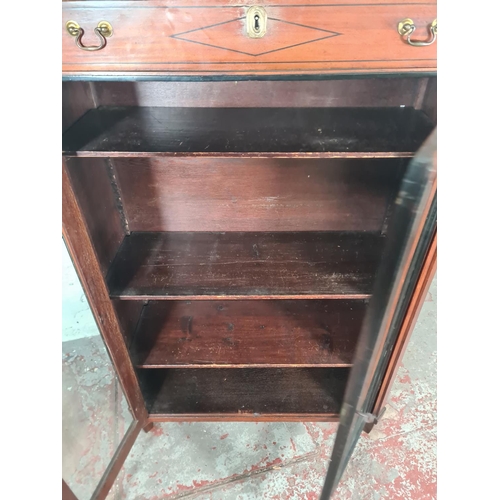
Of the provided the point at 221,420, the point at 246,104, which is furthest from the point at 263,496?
the point at 246,104

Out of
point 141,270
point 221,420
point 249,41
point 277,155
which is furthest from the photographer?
point 221,420

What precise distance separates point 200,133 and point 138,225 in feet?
1.61

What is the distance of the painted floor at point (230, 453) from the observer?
1.31m

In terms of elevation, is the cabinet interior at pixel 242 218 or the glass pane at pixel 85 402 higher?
the cabinet interior at pixel 242 218

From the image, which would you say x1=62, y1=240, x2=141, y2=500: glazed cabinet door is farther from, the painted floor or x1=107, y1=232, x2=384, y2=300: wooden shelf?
x1=107, y1=232, x2=384, y2=300: wooden shelf

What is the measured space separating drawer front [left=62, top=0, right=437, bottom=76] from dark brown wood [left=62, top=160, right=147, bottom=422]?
0.27m

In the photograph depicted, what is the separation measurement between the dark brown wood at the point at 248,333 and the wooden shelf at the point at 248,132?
70cm

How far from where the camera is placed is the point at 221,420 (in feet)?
4.66

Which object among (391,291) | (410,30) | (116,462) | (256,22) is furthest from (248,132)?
(116,462)

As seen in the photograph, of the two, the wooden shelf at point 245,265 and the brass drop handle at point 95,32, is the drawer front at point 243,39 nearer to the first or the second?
the brass drop handle at point 95,32

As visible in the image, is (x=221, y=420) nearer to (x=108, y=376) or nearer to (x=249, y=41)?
(x=108, y=376)

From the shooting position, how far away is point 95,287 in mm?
985

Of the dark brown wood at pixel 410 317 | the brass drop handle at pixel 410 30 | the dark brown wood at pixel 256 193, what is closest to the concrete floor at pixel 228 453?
the dark brown wood at pixel 410 317

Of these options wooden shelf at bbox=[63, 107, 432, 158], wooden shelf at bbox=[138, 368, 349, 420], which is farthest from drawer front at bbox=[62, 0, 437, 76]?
wooden shelf at bbox=[138, 368, 349, 420]
